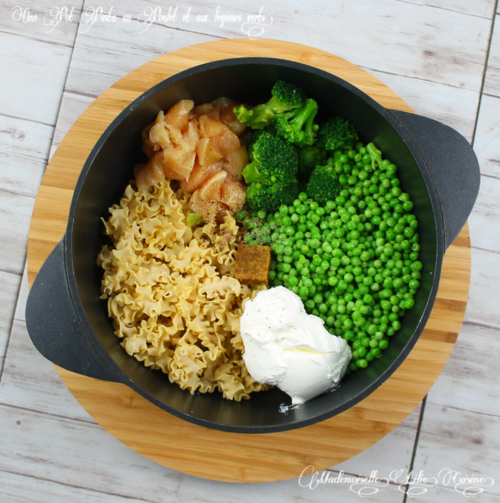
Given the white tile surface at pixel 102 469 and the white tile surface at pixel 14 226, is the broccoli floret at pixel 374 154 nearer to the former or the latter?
the white tile surface at pixel 102 469

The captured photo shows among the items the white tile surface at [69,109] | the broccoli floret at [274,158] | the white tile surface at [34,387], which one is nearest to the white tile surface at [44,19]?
the white tile surface at [69,109]

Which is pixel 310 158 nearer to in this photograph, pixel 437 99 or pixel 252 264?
pixel 252 264

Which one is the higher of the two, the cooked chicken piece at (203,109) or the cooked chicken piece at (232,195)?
the cooked chicken piece at (203,109)

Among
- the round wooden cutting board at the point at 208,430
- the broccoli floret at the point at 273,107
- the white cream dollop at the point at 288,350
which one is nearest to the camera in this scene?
the white cream dollop at the point at 288,350

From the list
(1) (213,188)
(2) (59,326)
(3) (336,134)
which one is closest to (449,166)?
(3) (336,134)

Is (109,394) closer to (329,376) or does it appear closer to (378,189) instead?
(329,376)

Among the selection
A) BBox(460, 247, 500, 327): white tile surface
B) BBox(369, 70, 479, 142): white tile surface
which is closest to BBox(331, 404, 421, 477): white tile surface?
BBox(460, 247, 500, 327): white tile surface
